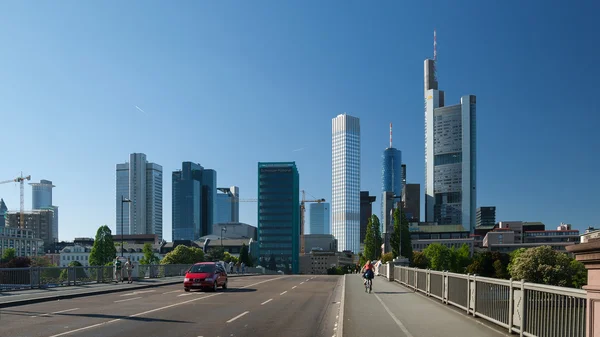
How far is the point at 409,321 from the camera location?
15.9 metres

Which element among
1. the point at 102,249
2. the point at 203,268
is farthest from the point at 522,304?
the point at 102,249

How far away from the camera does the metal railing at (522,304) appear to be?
9.27 m

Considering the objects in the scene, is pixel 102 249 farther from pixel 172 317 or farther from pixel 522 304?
pixel 522 304

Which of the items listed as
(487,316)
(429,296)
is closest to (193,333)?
(487,316)

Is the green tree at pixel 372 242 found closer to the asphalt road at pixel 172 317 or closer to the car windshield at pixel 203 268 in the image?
the car windshield at pixel 203 268

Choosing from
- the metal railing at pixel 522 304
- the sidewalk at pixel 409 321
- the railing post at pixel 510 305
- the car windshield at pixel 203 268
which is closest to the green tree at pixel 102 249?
the car windshield at pixel 203 268

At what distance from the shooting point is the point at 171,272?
50719mm

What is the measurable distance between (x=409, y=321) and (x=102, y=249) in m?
117

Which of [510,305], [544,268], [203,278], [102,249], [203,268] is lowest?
[102,249]

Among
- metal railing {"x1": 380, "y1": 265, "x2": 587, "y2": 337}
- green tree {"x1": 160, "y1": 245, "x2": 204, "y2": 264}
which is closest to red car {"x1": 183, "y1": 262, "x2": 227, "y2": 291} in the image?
metal railing {"x1": 380, "y1": 265, "x2": 587, "y2": 337}

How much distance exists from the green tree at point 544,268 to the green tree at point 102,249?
85038mm

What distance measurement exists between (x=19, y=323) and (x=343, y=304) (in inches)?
453

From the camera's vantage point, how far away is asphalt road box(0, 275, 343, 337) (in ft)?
47.8

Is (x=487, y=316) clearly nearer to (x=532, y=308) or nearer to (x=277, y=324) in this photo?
(x=532, y=308)
